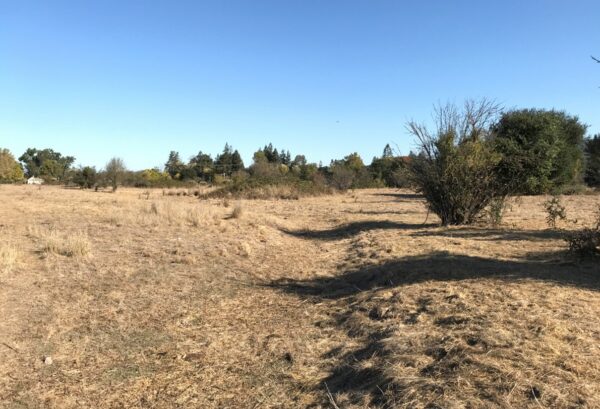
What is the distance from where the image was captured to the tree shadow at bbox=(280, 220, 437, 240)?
523 inches

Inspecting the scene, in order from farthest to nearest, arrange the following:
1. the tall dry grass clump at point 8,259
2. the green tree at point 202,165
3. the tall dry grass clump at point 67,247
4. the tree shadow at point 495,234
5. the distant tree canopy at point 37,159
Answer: the distant tree canopy at point 37,159 < the green tree at point 202,165 < the tree shadow at point 495,234 < the tall dry grass clump at point 67,247 < the tall dry grass clump at point 8,259

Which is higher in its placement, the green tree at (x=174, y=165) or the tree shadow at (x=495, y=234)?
the green tree at (x=174, y=165)

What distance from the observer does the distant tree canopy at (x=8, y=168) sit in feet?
190

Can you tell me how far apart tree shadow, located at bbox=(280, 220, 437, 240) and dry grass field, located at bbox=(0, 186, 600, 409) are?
283 centimetres

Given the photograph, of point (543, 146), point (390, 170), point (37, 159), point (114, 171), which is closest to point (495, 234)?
point (543, 146)

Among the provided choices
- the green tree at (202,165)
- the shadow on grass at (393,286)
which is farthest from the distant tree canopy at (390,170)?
the green tree at (202,165)

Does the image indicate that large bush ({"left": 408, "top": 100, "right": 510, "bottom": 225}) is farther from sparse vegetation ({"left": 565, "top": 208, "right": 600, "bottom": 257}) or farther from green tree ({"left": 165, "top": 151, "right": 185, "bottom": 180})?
green tree ({"left": 165, "top": 151, "right": 185, "bottom": 180})

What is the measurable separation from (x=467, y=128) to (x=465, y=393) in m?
10.9

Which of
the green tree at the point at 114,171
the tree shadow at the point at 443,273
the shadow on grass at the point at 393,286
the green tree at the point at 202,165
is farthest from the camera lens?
the green tree at the point at 202,165

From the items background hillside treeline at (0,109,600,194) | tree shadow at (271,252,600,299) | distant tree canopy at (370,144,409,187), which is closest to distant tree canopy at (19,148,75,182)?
background hillside treeline at (0,109,600,194)

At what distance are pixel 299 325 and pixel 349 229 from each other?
8.55 metres

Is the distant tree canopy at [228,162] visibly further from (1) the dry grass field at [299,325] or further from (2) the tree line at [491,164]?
(1) the dry grass field at [299,325]

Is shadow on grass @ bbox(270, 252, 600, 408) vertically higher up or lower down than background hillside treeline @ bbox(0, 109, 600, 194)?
lower down

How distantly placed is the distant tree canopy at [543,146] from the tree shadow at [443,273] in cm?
1134
